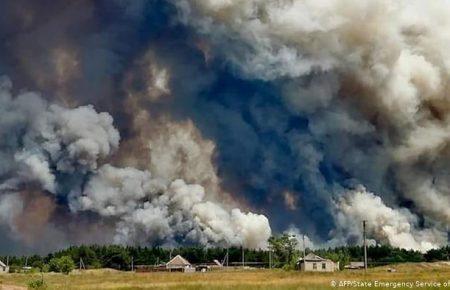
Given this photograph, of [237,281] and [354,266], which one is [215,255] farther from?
[237,281]

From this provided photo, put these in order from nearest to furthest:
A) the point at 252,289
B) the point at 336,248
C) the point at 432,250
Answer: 1. the point at 252,289
2. the point at 432,250
3. the point at 336,248

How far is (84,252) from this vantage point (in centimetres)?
16738

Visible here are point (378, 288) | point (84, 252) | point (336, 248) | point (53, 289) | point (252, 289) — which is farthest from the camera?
point (336, 248)

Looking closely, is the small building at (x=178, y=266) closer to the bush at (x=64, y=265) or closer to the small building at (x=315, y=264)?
the small building at (x=315, y=264)

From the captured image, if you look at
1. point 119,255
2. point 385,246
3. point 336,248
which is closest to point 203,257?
point 119,255

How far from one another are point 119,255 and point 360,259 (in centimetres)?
6664

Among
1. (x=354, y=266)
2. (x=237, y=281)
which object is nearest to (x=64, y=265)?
(x=237, y=281)

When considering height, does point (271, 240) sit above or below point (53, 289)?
above

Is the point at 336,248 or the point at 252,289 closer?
the point at 252,289

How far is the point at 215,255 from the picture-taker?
174125 mm

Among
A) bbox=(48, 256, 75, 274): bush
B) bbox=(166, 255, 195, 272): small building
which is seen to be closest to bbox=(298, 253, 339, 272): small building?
bbox=(166, 255, 195, 272): small building

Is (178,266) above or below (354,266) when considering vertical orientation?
below

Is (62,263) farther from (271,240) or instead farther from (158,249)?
(158,249)

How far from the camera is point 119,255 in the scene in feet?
531
